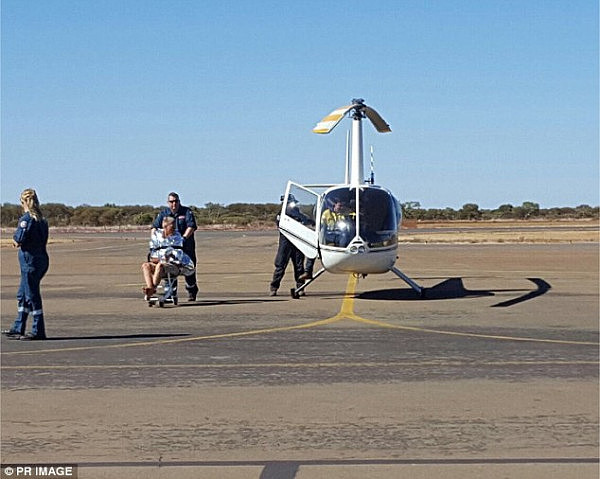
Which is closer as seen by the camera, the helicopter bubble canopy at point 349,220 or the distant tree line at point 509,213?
the helicopter bubble canopy at point 349,220

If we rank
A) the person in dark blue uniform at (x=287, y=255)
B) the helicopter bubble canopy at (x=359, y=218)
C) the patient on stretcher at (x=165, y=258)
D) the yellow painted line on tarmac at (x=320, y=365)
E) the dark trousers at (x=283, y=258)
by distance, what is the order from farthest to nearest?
the dark trousers at (x=283, y=258) → the person in dark blue uniform at (x=287, y=255) → the helicopter bubble canopy at (x=359, y=218) → the patient on stretcher at (x=165, y=258) → the yellow painted line on tarmac at (x=320, y=365)

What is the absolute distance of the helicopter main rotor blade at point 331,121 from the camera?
1892 centimetres

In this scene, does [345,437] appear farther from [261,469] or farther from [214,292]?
[214,292]

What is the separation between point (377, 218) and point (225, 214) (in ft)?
386

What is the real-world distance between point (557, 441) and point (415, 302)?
10.6 metres

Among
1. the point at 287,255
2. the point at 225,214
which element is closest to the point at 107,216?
the point at 225,214

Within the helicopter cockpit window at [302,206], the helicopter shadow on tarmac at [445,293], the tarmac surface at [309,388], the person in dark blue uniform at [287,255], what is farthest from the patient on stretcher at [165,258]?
the helicopter shadow on tarmac at [445,293]

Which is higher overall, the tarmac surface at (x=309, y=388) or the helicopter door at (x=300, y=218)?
the helicopter door at (x=300, y=218)

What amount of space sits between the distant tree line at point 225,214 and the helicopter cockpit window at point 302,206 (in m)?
76.2

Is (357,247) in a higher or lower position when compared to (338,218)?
lower

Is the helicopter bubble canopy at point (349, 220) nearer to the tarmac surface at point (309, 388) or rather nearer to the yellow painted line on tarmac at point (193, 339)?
the tarmac surface at point (309, 388)

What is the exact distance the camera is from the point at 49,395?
8578 millimetres

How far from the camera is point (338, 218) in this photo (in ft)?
56.5

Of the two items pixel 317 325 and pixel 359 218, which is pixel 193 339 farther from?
pixel 359 218
